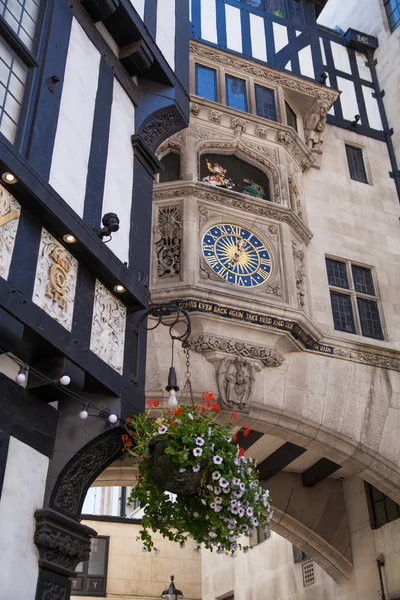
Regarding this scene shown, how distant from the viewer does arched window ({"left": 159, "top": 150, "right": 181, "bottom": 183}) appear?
45.0ft

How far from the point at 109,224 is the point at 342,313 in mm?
7146

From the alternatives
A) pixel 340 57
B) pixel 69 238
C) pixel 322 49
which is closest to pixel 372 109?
pixel 340 57

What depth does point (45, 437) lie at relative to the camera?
677cm

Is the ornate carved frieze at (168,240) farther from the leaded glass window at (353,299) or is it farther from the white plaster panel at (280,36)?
the white plaster panel at (280,36)

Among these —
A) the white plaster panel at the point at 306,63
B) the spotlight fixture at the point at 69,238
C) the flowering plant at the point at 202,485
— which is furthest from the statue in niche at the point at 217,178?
the flowering plant at the point at 202,485

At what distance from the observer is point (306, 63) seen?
55.6 ft

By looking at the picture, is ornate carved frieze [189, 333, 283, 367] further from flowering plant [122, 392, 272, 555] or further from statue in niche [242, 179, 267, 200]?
flowering plant [122, 392, 272, 555]

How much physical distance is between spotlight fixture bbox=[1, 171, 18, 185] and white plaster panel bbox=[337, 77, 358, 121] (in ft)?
40.1

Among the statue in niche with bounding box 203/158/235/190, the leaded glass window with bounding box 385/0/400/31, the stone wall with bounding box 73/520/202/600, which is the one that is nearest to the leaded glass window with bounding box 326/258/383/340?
the statue in niche with bounding box 203/158/235/190

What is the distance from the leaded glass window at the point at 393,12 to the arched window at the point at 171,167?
8292 millimetres

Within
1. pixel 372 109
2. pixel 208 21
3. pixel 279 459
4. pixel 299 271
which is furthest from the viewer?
pixel 372 109

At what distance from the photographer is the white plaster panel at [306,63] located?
16.8 metres

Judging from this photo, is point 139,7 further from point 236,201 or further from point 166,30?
point 236,201

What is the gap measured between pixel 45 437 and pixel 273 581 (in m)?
11.4
